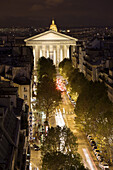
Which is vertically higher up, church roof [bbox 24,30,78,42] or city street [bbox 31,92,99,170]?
church roof [bbox 24,30,78,42]

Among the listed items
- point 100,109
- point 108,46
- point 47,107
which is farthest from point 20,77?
point 108,46

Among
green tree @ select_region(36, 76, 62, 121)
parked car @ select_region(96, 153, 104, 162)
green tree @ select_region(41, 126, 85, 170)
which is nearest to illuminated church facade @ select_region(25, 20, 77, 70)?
green tree @ select_region(36, 76, 62, 121)

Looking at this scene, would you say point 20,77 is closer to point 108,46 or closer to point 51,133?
point 51,133

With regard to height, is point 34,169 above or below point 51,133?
below

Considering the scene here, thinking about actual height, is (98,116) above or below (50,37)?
below

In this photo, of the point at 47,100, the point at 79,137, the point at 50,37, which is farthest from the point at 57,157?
the point at 50,37

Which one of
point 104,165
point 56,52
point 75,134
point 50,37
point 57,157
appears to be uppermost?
point 50,37

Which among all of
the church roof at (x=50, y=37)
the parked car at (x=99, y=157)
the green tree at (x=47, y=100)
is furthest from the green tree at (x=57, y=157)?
the church roof at (x=50, y=37)

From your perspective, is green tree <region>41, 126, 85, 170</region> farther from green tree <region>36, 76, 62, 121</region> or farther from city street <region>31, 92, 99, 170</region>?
green tree <region>36, 76, 62, 121</region>

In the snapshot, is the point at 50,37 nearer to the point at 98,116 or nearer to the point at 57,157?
the point at 98,116
